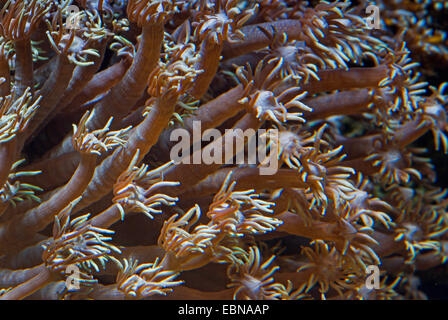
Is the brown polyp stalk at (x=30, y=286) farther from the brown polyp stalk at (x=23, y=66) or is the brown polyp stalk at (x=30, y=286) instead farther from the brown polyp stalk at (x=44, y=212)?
the brown polyp stalk at (x=23, y=66)

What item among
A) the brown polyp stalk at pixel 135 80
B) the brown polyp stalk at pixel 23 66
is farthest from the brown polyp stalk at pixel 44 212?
the brown polyp stalk at pixel 23 66

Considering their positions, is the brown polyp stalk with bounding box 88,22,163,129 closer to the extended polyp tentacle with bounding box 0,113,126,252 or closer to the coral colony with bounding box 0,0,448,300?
the coral colony with bounding box 0,0,448,300

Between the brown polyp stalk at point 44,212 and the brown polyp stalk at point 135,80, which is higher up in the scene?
the brown polyp stalk at point 135,80

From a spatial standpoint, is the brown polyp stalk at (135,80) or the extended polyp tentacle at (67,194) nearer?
the extended polyp tentacle at (67,194)

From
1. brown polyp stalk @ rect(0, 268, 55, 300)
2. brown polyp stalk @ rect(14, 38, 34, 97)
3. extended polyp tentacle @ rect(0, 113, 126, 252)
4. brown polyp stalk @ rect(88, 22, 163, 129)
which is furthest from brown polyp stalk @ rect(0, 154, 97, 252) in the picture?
brown polyp stalk @ rect(14, 38, 34, 97)

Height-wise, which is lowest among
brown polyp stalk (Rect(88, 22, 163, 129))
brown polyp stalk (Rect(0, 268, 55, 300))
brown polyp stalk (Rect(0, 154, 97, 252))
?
brown polyp stalk (Rect(0, 268, 55, 300))

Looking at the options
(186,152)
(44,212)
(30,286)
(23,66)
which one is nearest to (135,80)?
(186,152)

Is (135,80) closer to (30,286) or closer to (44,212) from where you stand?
(44,212)

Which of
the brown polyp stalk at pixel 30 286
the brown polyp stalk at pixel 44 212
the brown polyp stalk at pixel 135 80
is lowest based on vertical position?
the brown polyp stalk at pixel 30 286

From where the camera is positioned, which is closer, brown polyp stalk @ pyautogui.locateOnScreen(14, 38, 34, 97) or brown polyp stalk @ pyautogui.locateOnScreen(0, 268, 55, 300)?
brown polyp stalk @ pyautogui.locateOnScreen(0, 268, 55, 300)
